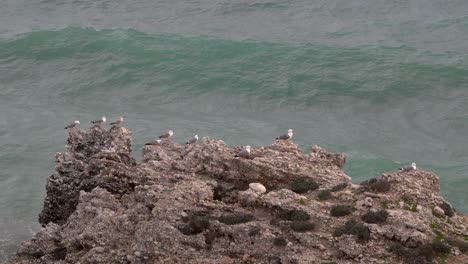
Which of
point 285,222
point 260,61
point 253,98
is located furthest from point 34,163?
point 285,222

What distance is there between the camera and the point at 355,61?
106 metres

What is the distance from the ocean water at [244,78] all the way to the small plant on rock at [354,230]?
1456 inches

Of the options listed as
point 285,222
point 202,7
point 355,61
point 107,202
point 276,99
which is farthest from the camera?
point 202,7

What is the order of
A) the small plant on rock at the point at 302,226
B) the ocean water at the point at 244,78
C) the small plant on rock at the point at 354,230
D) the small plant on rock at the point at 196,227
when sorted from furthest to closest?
the ocean water at the point at 244,78
the small plant on rock at the point at 196,227
the small plant on rock at the point at 302,226
the small plant on rock at the point at 354,230

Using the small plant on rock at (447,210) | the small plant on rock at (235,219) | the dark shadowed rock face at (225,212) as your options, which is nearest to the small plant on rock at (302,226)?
the dark shadowed rock face at (225,212)

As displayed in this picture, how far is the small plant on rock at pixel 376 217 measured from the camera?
32406 millimetres

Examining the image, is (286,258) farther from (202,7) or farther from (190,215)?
(202,7)

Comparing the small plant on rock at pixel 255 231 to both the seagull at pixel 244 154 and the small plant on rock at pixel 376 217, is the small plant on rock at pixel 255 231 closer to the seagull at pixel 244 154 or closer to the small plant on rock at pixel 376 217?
the small plant on rock at pixel 376 217

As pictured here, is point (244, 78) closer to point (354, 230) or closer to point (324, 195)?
point (324, 195)

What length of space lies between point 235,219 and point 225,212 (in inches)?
61.7

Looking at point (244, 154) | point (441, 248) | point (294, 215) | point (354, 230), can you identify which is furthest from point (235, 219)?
point (441, 248)

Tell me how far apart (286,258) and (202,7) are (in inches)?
3899

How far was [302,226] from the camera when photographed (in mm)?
32281

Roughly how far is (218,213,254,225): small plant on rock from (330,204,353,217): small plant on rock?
3409mm
